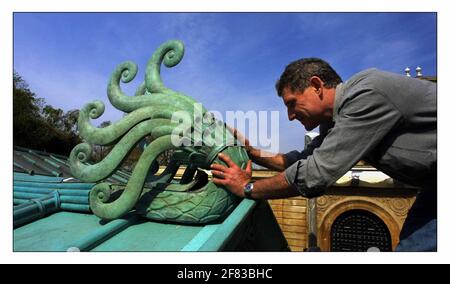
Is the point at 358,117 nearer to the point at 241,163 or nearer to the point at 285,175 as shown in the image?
the point at 285,175

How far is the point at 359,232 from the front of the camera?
25.9 feet

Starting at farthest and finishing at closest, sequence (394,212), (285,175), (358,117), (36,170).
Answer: (394,212), (36,170), (285,175), (358,117)

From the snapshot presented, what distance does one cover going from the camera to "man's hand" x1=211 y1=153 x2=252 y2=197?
1.72 m

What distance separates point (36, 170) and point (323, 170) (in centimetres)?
331

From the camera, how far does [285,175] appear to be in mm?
1556

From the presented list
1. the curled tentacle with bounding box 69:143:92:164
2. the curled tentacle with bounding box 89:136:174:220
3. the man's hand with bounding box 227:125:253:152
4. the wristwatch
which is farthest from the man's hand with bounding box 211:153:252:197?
the curled tentacle with bounding box 69:143:92:164

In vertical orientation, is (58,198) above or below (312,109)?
below

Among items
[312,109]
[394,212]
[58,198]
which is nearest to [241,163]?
[312,109]

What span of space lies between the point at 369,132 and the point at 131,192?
4.39 feet

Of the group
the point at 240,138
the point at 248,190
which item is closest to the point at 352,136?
the point at 248,190

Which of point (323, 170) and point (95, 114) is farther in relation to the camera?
point (95, 114)

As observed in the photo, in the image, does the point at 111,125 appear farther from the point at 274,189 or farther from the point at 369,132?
the point at 369,132

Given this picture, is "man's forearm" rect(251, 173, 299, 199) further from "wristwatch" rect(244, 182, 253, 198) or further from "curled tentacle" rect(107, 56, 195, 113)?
"curled tentacle" rect(107, 56, 195, 113)

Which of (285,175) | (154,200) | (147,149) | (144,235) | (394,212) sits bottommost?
(394,212)
